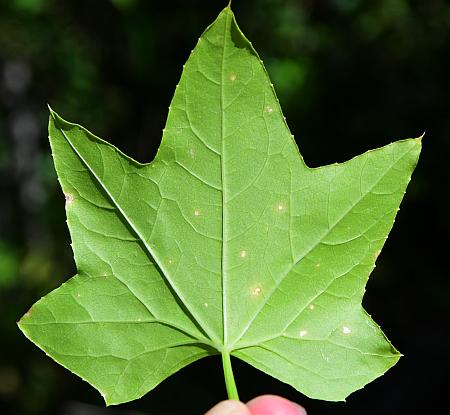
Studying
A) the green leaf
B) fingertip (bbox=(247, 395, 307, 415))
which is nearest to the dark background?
fingertip (bbox=(247, 395, 307, 415))

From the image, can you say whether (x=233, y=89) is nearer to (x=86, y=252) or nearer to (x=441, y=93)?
(x=86, y=252)

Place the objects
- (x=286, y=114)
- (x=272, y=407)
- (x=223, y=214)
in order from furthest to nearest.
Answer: (x=286, y=114)
(x=272, y=407)
(x=223, y=214)

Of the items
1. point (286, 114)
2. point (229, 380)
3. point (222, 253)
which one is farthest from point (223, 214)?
point (286, 114)

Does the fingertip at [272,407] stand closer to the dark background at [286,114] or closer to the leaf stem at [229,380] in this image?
the leaf stem at [229,380]

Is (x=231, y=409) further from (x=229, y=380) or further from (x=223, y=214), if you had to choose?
(x=223, y=214)

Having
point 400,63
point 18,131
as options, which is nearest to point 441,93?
point 400,63

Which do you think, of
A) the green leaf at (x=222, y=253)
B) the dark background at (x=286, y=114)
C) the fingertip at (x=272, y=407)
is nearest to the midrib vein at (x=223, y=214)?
the green leaf at (x=222, y=253)

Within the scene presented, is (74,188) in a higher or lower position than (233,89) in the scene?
lower
